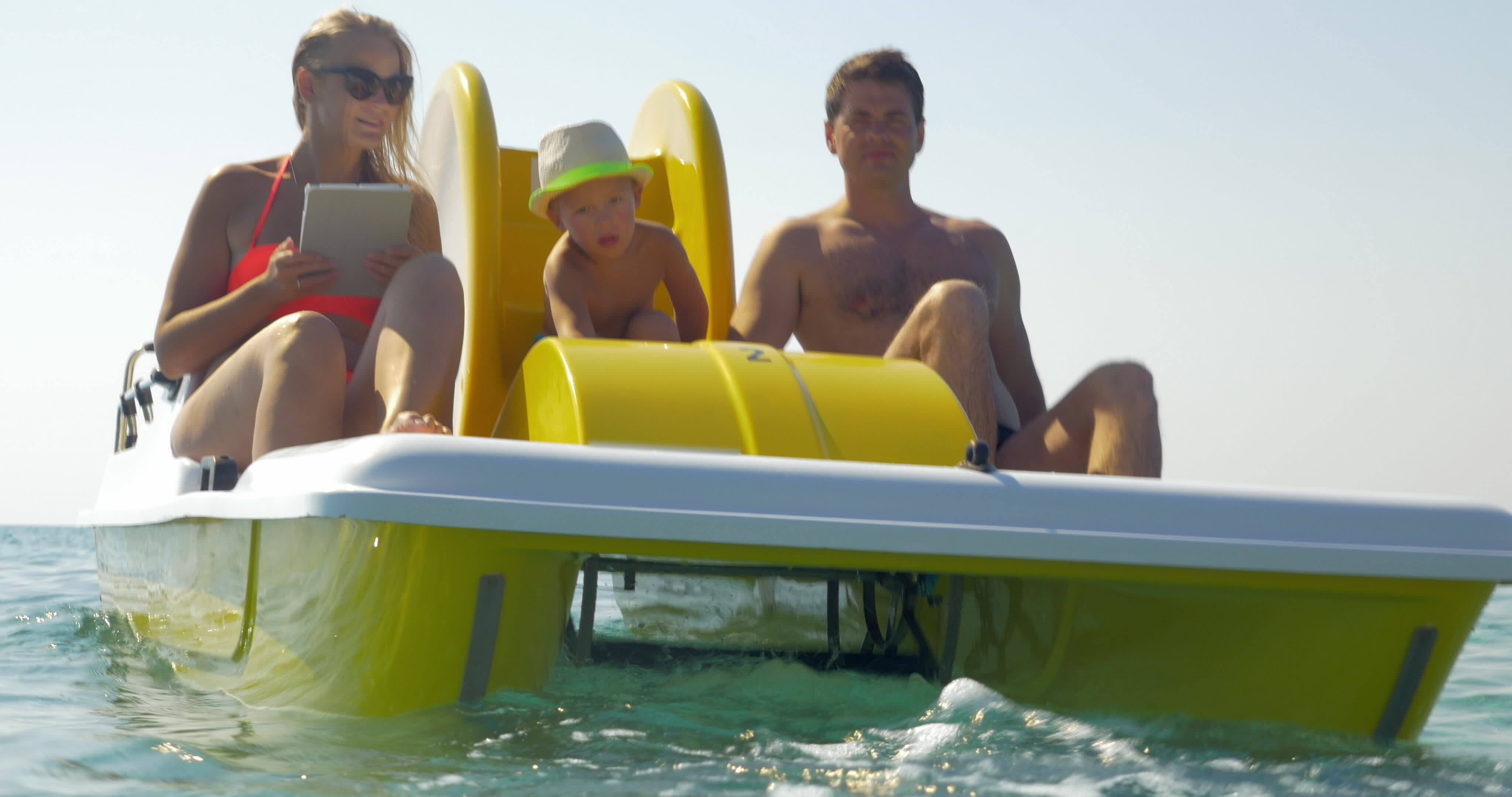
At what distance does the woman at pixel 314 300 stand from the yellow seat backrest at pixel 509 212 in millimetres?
252

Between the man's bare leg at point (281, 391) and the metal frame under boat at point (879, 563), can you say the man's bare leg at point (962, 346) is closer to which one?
the metal frame under boat at point (879, 563)

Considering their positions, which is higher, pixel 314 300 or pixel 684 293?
pixel 684 293

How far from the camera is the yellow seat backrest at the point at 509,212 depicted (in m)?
3.40

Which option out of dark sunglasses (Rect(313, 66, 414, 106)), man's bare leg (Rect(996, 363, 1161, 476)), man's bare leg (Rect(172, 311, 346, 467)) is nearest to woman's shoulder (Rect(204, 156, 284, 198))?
dark sunglasses (Rect(313, 66, 414, 106))

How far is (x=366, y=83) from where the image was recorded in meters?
3.04

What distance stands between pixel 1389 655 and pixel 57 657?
3.26 metres

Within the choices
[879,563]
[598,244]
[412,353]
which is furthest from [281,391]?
[879,563]

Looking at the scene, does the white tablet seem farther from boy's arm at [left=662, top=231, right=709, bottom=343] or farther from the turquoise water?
the turquoise water

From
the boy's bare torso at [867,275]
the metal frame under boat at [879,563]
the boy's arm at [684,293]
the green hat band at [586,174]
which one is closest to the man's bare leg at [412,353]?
the metal frame under boat at [879,563]

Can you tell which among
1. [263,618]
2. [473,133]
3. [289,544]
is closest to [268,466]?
[289,544]

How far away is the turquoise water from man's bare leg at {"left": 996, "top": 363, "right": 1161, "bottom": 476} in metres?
0.51

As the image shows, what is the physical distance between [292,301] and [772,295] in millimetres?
1200

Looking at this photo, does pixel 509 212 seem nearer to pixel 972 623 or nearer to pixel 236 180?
pixel 236 180

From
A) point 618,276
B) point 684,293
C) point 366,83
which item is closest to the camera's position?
point 366,83
